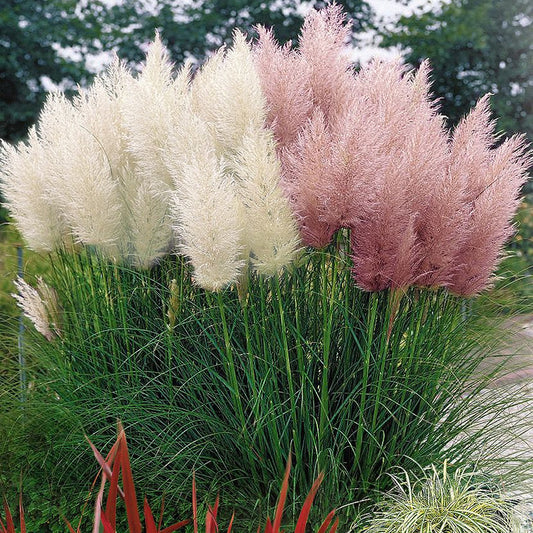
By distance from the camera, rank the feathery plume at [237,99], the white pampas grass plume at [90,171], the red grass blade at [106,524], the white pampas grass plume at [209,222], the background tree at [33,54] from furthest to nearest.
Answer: the background tree at [33,54]
the white pampas grass plume at [90,171]
the feathery plume at [237,99]
the white pampas grass plume at [209,222]
the red grass blade at [106,524]

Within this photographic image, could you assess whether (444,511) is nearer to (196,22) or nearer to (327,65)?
(327,65)

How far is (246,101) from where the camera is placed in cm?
249

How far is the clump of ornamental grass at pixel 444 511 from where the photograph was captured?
229 cm

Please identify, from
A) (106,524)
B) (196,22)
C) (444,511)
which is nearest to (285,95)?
(444,511)

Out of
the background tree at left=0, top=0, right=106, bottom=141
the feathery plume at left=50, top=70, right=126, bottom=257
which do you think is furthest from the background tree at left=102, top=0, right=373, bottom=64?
the feathery plume at left=50, top=70, right=126, bottom=257

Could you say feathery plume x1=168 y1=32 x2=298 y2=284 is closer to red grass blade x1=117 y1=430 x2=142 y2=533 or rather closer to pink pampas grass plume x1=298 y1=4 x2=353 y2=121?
pink pampas grass plume x1=298 y1=4 x2=353 y2=121

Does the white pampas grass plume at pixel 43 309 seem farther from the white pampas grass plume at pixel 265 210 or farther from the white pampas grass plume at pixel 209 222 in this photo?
the white pampas grass plume at pixel 265 210

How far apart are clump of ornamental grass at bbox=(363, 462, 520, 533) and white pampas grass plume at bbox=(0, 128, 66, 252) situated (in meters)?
1.73

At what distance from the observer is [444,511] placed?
2.35m

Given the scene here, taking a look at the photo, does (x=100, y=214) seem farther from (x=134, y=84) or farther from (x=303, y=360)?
(x=303, y=360)

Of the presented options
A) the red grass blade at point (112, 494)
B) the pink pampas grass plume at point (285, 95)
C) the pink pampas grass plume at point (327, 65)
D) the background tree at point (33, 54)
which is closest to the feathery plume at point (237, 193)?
the pink pampas grass plume at point (285, 95)

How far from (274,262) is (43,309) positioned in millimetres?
1207

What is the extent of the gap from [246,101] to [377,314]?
99 cm

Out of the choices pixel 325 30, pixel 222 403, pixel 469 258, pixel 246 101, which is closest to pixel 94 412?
pixel 222 403
